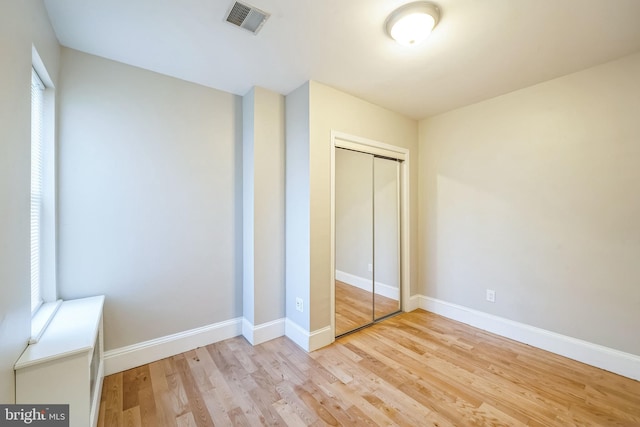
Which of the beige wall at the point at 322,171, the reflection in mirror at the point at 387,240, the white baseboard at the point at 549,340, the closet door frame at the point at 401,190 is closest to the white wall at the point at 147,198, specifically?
the beige wall at the point at 322,171

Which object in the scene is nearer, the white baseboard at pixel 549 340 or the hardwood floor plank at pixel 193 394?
the hardwood floor plank at pixel 193 394

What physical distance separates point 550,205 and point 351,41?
2326mm

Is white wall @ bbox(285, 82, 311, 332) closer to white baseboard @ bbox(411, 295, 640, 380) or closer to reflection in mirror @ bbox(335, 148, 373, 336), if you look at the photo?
reflection in mirror @ bbox(335, 148, 373, 336)

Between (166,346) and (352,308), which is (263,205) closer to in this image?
(166,346)

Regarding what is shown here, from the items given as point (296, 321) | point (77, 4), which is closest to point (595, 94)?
point (296, 321)

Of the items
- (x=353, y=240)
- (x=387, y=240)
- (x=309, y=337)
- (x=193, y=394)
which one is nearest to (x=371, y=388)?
(x=309, y=337)

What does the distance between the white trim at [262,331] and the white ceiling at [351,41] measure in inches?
93.4

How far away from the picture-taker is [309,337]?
2404 millimetres

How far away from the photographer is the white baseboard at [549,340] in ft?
6.70

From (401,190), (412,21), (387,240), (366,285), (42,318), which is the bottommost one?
(366,285)

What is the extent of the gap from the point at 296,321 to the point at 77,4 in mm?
2822

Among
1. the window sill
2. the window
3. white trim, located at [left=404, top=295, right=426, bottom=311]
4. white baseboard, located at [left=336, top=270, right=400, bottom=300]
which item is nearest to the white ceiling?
the window

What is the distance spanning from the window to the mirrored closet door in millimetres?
2250

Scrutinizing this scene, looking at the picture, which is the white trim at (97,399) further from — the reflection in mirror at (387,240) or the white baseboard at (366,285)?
the reflection in mirror at (387,240)
